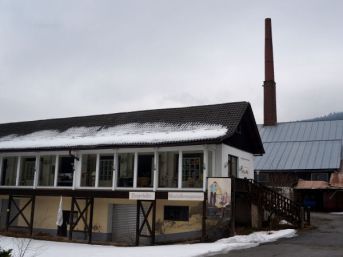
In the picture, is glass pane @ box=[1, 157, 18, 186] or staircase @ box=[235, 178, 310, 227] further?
glass pane @ box=[1, 157, 18, 186]

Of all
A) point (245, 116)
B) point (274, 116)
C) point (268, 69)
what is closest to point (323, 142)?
point (274, 116)

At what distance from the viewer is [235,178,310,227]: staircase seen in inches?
889

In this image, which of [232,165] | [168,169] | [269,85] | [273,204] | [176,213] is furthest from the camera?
[269,85]

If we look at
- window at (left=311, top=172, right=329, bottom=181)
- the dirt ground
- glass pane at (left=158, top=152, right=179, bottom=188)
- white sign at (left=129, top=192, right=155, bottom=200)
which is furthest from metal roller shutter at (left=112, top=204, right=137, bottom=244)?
window at (left=311, top=172, right=329, bottom=181)

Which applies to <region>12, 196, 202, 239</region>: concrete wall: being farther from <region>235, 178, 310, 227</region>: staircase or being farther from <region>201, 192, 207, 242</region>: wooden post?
<region>235, 178, 310, 227</region>: staircase

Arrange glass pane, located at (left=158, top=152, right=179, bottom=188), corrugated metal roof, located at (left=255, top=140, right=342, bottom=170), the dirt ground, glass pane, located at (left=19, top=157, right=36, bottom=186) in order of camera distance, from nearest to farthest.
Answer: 1. the dirt ground
2. glass pane, located at (left=158, top=152, right=179, bottom=188)
3. glass pane, located at (left=19, top=157, right=36, bottom=186)
4. corrugated metal roof, located at (left=255, top=140, right=342, bottom=170)

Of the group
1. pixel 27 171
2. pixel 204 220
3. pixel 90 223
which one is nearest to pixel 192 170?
pixel 204 220

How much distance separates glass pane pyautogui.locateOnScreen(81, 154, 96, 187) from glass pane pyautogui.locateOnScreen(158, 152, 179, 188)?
14.5 feet

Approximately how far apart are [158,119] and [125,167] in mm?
3450

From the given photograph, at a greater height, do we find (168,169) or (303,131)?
(303,131)

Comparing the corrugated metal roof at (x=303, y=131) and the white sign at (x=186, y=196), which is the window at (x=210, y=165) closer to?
the white sign at (x=186, y=196)

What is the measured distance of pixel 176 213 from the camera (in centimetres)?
2239

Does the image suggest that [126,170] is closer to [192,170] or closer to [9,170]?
[192,170]

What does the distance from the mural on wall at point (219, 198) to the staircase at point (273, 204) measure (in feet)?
8.17
